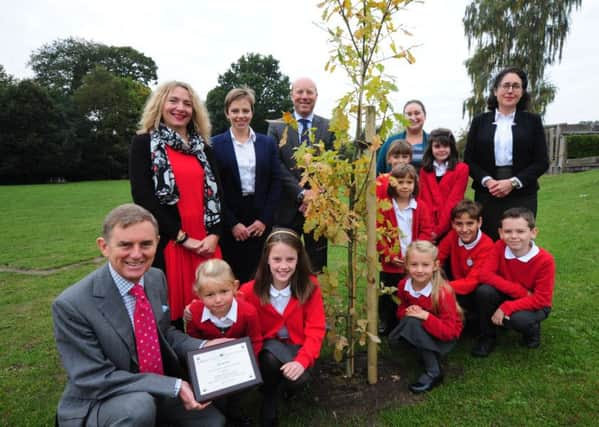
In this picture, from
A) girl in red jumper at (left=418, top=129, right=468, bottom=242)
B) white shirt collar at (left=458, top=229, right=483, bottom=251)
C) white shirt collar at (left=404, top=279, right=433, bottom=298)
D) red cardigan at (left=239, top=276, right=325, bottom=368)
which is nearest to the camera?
red cardigan at (left=239, top=276, right=325, bottom=368)

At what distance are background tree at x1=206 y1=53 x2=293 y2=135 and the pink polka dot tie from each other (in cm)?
4437

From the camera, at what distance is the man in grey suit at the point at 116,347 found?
2.14 metres

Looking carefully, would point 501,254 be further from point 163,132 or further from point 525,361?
point 163,132

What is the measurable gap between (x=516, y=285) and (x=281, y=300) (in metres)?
2.23

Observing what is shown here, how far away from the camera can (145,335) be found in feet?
7.87

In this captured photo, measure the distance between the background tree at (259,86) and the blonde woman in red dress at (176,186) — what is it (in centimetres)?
4312

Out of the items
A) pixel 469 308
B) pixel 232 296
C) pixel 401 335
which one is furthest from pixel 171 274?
pixel 469 308

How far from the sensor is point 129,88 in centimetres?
4894

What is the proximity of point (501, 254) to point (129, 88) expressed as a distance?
5299cm

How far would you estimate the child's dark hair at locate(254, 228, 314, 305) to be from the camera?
304cm

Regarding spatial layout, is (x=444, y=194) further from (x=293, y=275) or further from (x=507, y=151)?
(x=293, y=275)

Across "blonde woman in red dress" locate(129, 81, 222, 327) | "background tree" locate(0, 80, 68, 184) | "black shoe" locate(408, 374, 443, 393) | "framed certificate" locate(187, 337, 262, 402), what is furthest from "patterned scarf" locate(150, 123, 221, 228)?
"background tree" locate(0, 80, 68, 184)

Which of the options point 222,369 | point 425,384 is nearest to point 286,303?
point 222,369

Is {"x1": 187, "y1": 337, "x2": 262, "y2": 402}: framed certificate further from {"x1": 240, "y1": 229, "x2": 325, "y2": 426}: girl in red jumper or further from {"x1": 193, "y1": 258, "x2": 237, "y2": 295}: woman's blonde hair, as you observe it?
{"x1": 193, "y1": 258, "x2": 237, "y2": 295}: woman's blonde hair
